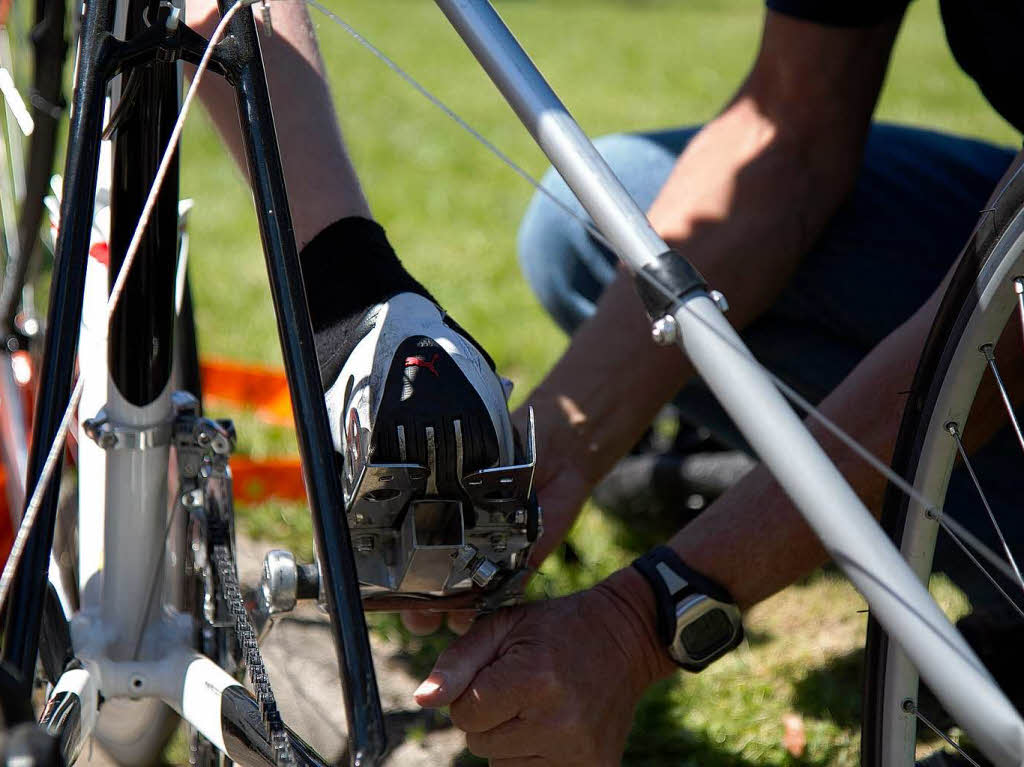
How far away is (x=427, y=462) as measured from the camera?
827mm

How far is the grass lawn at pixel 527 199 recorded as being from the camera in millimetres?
1496

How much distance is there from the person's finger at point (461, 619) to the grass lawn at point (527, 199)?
32 centimetres

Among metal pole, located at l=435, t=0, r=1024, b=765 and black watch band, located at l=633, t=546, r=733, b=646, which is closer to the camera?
metal pole, located at l=435, t=0, r=1024, b=765

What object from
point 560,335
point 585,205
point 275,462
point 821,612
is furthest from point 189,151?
point 585,205

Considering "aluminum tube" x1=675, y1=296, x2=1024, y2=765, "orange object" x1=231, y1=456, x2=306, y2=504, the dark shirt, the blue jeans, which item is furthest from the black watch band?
"orange object" x1=231, y1=456, x2=306, y2=504

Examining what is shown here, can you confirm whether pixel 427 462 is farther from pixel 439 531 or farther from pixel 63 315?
pixel 63 315

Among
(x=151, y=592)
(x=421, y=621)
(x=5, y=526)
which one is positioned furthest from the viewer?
(x=5, y=526)

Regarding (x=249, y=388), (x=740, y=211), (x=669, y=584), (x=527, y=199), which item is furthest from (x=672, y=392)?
(x=527, y=199)

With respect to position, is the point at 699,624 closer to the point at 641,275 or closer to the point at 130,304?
the point at 641,275

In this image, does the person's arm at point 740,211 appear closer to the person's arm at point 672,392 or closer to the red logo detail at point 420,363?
the person's arm at point 672,392

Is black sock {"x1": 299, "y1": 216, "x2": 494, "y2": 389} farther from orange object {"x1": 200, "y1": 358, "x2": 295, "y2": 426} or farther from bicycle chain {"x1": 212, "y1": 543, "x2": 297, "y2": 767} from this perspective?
orange object {"x1": 200, "y1": 358, "x2": 295, "y2": 426}

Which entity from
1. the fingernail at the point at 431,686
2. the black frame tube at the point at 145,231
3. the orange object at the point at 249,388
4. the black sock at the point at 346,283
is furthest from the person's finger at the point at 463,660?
the orange object at the point at 249,388

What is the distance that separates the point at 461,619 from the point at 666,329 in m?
0.41

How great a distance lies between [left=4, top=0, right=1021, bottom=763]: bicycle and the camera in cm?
61
